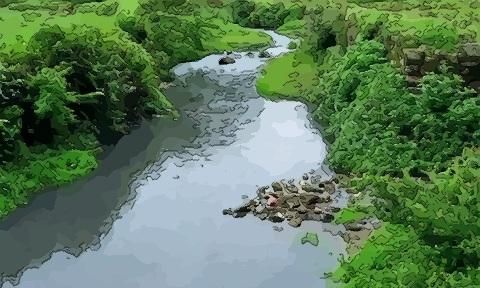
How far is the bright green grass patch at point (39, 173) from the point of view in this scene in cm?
1866

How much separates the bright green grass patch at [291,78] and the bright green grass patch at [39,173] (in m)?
9.40

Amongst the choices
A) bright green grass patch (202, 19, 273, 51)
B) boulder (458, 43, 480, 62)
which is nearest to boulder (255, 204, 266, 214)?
boulder (458, 43, 480, 62)

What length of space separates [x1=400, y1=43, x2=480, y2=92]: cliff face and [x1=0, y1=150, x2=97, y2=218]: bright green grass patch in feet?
30.5

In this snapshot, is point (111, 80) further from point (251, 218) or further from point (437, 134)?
point (437, 134)

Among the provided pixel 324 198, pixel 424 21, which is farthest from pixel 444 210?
pixel 424 21

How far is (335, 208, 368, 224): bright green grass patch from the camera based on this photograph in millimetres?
17109

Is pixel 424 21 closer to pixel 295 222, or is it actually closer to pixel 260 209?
pixel 260 209

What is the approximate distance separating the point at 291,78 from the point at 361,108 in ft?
33.3

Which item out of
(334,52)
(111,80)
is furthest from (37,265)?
(334,52)

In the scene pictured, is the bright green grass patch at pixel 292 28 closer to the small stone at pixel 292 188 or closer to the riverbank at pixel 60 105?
the riverbank at pixel 60 105

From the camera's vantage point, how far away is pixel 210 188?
1983 cm

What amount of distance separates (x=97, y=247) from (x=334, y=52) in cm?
1391

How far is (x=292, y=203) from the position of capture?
18.2 meters

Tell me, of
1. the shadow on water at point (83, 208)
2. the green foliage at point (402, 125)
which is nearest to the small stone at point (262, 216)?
the green foliage at point (402, 125)
